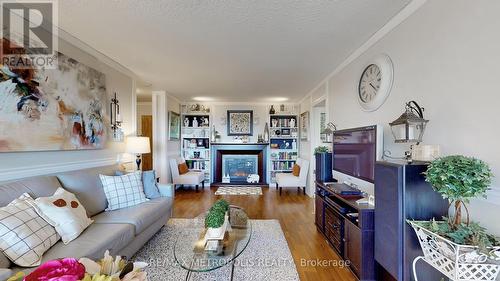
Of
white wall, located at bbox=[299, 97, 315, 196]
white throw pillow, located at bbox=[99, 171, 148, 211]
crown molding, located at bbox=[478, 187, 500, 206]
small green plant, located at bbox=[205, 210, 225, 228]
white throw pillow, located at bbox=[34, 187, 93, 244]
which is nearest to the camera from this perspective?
crown molding, located at bbox=[478, 187, 500, 206]

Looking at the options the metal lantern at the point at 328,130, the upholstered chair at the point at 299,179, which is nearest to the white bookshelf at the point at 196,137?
the upholstered chair at the point at 299,179

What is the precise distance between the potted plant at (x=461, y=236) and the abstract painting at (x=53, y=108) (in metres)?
3.10

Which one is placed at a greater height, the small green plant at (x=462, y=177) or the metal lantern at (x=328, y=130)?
the metal lantern at (x=328, y=130)

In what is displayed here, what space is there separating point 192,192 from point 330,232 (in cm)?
373

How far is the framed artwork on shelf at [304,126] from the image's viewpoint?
5328 millimetres

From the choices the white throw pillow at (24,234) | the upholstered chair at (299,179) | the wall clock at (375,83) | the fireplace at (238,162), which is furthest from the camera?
the fireplace at (238,162)

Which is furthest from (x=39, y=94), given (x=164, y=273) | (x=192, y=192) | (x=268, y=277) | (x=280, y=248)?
(x=192, y=192)

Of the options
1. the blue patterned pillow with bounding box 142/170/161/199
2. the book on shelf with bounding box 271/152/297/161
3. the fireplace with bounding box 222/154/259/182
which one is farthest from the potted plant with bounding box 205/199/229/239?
the book on shelf with bounding box 271/152/297/161

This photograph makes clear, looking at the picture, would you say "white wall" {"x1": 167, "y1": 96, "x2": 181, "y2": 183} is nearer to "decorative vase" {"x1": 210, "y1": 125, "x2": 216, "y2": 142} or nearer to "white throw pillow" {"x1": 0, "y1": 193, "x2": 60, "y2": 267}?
"decorative vase" {"x1": 210, "y1": 125, "x2": 216, "y2": 142}

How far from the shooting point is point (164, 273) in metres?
2.14

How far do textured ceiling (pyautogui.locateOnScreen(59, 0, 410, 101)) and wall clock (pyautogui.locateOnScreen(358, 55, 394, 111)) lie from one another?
34 cm

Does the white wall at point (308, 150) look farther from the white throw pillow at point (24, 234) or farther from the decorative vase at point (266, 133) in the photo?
the white throw pillow at point (24, 234)

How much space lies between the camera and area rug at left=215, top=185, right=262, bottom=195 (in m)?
5.39

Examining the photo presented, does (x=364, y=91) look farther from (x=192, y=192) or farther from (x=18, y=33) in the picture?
(x=192, y=192)
